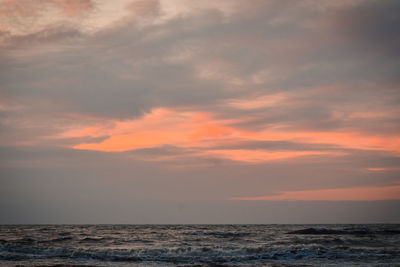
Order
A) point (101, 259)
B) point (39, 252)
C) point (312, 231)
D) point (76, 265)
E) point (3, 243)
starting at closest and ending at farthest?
point (76, 265), point (101, 259), point (39, 252), point (3, 243), point (312, 231)

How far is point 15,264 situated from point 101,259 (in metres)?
5.00

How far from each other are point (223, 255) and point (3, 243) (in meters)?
17.5

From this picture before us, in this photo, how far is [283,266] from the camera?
19.7 metres

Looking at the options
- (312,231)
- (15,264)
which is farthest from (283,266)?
(312,231)

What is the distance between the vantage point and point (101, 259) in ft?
75.9

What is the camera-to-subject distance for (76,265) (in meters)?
19.4

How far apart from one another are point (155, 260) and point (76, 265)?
5219mm

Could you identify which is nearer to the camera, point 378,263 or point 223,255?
point 378,263

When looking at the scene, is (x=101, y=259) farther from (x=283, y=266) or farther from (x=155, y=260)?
(x=283, y=266)

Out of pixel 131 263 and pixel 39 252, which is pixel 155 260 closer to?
pixel 131 263

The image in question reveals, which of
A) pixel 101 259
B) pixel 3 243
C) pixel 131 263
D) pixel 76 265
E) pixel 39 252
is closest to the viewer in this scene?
pixel 76 265

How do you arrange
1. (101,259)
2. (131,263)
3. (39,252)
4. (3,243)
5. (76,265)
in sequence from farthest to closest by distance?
(3,243), (39,252), (101,259), (131,263), (76,265)

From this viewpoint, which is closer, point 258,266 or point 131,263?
point 258,266

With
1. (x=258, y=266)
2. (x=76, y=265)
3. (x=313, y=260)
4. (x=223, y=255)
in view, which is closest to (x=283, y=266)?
(x=258, y=266)
